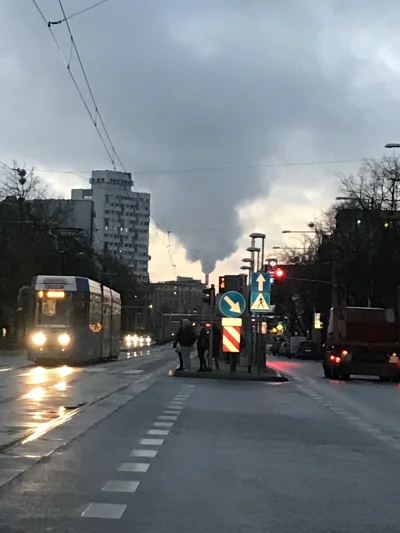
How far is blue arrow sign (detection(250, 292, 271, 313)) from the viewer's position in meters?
31.3

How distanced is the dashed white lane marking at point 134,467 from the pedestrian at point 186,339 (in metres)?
21.1

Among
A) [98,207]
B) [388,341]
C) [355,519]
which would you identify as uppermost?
[98,207]

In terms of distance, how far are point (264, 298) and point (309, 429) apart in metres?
16.6

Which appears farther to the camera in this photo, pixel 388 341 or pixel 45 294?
pixel 45 294

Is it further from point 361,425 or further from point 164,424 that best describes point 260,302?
point 164,424

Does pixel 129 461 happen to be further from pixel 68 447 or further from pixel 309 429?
pixel 309 429

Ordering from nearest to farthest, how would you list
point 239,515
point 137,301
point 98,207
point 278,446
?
point 239,515
point 278,446
point 98,207
point 137,301

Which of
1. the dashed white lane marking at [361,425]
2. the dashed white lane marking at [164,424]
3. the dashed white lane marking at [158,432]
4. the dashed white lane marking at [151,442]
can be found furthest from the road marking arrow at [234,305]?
the dashed white lane marking at [151,442]

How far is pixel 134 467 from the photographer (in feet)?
34.0

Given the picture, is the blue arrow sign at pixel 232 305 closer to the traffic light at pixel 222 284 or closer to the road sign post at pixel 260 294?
the road sign post at pixel 260 294

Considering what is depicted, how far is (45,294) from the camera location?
37.2 m

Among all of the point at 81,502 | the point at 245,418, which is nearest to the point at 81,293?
the point at 245,418

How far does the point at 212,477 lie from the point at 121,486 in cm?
112

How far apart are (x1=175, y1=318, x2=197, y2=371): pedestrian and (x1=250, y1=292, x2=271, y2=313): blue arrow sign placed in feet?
7.51
